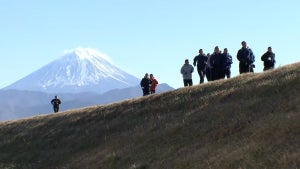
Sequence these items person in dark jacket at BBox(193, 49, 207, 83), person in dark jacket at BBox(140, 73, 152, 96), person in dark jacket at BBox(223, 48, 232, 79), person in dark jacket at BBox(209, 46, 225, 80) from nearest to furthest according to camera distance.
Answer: person in dark jacket at BBox(223, 48, 232, 79), person in dark jacket at BBox(209, 46, 225, 80), person in dark jacket at BBox(193, 49, 207, 83), person in dark jacket at BBox(140, 73, 152, 96)

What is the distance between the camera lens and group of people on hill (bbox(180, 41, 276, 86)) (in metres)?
35.2

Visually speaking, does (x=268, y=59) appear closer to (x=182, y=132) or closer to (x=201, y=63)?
(x=201, y=63)

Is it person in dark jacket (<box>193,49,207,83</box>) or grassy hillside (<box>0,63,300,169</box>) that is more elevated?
person in dark jacket (<box>193,49,207,83</box>)

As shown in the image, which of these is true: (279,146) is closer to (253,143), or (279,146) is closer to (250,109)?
(253,143)

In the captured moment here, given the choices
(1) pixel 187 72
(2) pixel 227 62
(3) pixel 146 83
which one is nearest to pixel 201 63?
(1) pixel 187 72

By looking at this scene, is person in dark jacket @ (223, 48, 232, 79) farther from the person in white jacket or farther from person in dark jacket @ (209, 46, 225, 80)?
the person in white jacket

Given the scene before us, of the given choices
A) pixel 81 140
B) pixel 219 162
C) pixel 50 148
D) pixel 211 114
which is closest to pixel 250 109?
pixel 211 114

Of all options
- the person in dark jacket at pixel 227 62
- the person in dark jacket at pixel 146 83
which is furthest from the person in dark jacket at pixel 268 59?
the person in dark jacket at pixel 146 83

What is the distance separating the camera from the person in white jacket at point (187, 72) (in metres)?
38.7

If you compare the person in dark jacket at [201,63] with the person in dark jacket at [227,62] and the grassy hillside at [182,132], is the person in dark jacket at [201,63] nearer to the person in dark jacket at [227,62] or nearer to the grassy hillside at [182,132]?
the person in dark jacket at [227,62]

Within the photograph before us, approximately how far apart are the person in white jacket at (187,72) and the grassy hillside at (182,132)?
10.7 feet

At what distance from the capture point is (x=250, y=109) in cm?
2430

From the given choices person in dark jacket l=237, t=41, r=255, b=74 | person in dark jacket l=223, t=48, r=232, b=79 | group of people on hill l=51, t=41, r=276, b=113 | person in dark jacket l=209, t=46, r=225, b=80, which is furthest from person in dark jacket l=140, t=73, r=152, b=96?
person in dark jacket l=237, t=41, r=255, b=74

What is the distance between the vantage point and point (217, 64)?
118 ft
